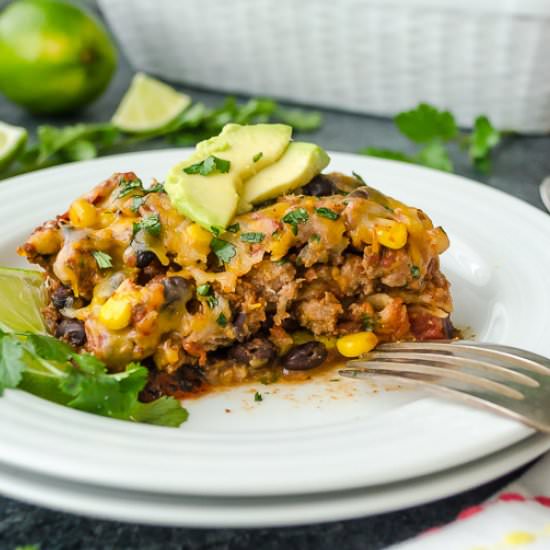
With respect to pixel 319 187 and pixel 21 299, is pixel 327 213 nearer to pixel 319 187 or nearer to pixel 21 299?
pixel 319 187

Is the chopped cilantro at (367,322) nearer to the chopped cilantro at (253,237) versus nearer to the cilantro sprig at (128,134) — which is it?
the chopped cilantro at (253,237)

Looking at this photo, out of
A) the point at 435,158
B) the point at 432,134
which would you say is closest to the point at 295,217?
the point at 435,158

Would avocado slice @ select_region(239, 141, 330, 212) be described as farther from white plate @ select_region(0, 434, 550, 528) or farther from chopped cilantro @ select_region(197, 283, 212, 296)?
white plate @ select_region(0, 434, 550, 528)

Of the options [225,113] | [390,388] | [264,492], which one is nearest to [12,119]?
[225,113]

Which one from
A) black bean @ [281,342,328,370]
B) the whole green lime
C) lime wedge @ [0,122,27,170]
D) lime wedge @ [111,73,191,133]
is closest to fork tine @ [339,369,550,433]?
black bean @ [281,342,328,370]

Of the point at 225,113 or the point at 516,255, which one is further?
the point at 225,113

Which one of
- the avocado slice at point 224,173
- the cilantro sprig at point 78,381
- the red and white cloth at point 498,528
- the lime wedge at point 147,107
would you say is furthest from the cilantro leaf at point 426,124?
the red and white cloth at point 498,528

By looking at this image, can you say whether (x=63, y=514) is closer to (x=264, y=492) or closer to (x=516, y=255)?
(x=264, y=492)
